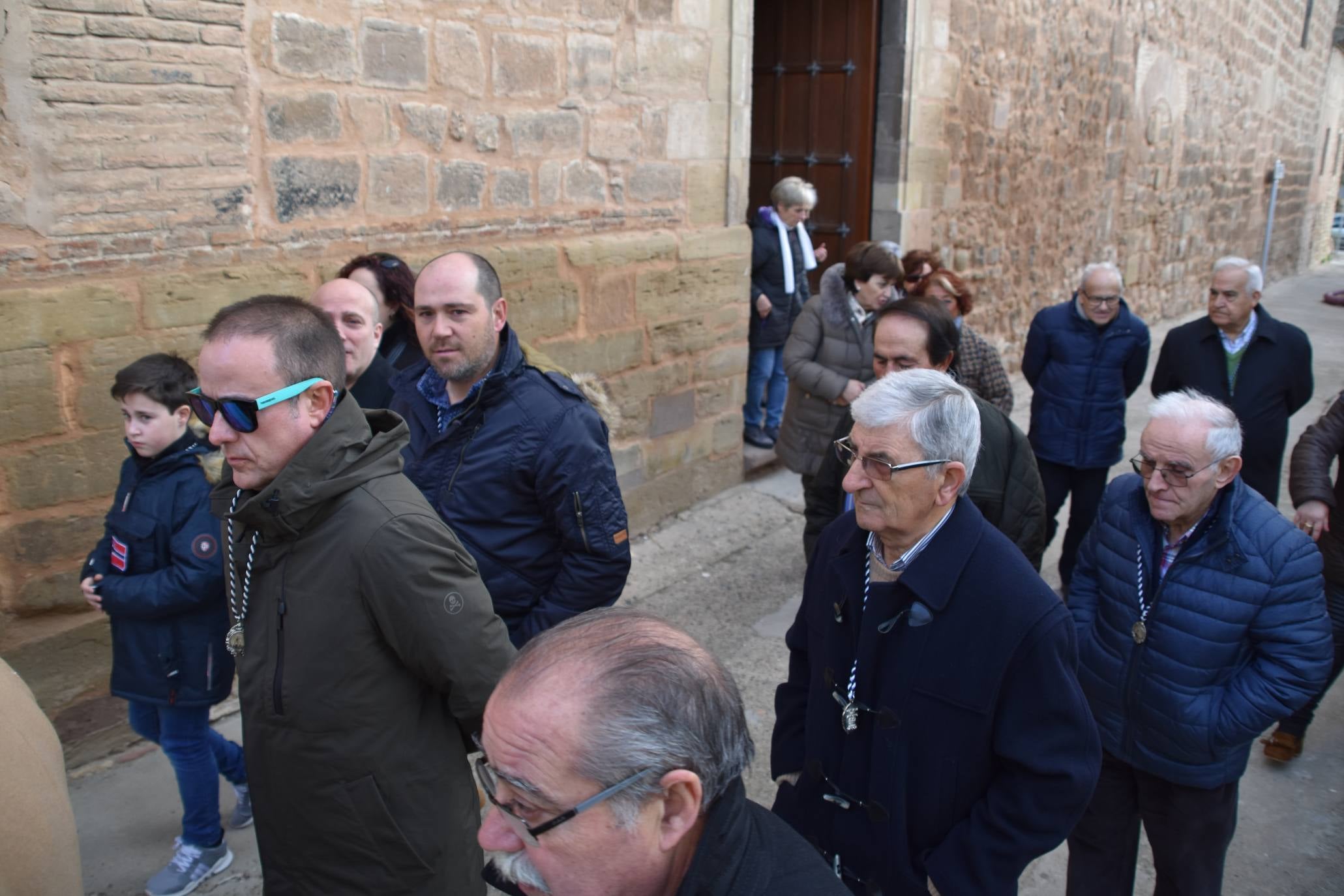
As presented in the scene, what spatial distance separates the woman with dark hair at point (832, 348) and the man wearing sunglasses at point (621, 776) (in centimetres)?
340

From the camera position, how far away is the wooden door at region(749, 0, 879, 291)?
7.30 m

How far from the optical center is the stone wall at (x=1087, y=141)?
26.1ft

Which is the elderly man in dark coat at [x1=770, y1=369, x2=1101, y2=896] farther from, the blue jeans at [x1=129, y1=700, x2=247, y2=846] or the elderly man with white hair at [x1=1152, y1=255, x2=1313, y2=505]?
the elderly man with white hair at [x1=1152, y1=255, x2=1313, y2=505]

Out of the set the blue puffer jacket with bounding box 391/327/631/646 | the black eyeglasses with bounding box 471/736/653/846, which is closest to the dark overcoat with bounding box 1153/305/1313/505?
the blue puffer jacket with bounding box 391/327/631/646

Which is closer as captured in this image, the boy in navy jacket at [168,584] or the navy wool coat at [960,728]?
the navy wool coat at [960,728]

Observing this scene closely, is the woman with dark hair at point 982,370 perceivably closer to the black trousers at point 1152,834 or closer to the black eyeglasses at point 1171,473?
the black eyeglasses at point 1171,473

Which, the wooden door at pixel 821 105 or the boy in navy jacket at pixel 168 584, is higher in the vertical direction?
the wooden door at pixel 821 105

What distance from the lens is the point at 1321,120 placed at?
21.4 m

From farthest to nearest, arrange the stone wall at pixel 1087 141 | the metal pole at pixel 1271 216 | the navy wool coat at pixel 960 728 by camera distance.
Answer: the metal pole at pixel 1271 216 → the stone wall at pixel 1087 141 → the navy wool coat at pixel 960 728

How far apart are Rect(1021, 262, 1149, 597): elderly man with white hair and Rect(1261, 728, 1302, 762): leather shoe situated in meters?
1.21

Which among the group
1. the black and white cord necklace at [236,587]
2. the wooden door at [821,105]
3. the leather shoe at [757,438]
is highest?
the wooden door at [821,105]

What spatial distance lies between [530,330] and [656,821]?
12.7 ft

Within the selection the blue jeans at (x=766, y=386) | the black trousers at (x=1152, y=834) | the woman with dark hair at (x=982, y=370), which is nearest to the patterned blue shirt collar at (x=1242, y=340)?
the woman with dark hair at (x=982, y=370)

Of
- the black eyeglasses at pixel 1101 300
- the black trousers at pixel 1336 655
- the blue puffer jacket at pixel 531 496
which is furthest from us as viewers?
the black eyeglasses at pixel 1101 300
